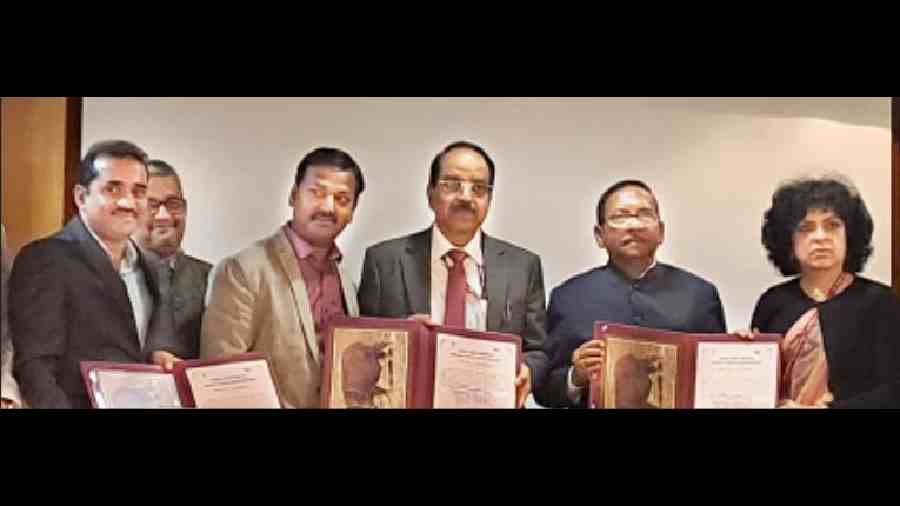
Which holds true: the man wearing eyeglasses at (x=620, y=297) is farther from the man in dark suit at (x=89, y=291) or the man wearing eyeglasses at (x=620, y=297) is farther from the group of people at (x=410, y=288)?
the man in dark suit at (x=89, y=291)

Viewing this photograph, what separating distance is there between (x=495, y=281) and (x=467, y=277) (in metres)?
0.09

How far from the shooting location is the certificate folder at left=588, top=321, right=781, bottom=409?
11.5 ft

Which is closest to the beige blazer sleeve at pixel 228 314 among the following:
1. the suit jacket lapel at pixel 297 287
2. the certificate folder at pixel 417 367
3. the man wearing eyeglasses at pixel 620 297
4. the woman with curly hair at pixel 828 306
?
the suit jacket lapel at pixel 297 287

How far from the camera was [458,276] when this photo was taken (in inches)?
141

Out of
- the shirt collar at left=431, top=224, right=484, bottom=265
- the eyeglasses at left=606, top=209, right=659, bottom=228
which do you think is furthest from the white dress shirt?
the eyeglasses at left=606, top=209, right=659, bottom=228

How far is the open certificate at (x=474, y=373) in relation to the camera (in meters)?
3.50

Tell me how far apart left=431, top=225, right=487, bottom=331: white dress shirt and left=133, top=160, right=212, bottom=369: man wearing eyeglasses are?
690 millimetres

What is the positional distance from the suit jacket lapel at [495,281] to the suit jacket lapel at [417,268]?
18 centimetres

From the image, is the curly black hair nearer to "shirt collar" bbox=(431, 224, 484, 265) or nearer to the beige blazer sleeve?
"shirt collar" bbox=(431, 224, 484, 265)
